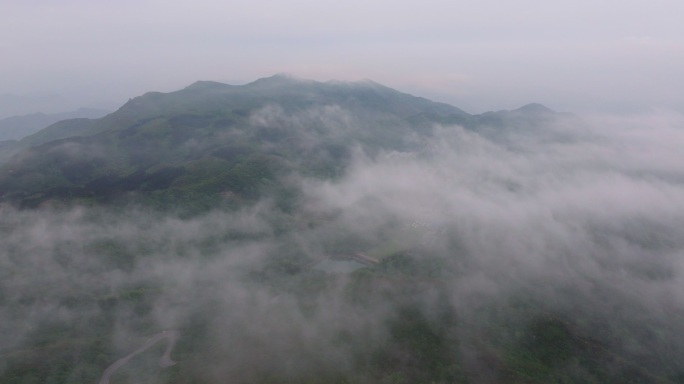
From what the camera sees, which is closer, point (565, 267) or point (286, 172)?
point (565, 267)

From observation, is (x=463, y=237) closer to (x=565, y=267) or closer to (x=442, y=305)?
(x=565, y=267)

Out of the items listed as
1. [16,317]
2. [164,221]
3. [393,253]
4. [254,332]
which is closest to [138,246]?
[164,221]

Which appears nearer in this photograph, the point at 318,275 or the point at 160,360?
the point at 160,360

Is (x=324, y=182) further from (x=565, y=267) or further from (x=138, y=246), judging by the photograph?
(x=565, y=267)

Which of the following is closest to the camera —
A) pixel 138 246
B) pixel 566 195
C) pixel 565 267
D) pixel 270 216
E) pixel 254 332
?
pixel 254 332

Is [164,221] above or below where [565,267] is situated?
above

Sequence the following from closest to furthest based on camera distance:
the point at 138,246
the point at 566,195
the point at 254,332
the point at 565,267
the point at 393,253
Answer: the point at 254,332 → the point at 565,267 → the point at 138,246 → the point at 393,253 → the point at 566,195
